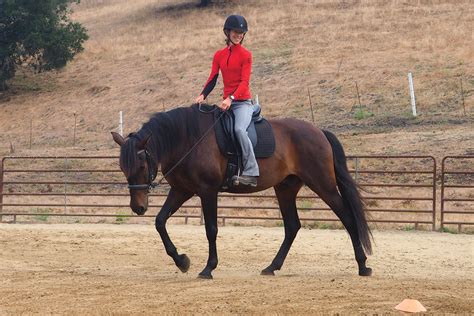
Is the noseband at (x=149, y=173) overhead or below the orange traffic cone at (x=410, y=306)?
overhead

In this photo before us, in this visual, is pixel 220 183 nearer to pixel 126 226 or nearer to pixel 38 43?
pixel 126 226

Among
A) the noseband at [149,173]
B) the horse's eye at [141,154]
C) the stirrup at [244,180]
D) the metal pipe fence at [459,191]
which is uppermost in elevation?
the horse's eye at [141,154]

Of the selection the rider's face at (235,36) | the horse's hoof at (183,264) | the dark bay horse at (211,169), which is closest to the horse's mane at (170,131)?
the dark bay horse at (211,169)

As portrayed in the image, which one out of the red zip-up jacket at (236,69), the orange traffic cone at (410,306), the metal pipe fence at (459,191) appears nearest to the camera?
the orange traffic cone at (410,306)

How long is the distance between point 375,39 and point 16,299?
32.5 metres

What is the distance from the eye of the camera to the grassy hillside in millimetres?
27016

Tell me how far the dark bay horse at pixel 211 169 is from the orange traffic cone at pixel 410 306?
107 inches

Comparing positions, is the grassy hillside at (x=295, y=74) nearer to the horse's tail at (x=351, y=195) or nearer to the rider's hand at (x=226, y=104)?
the horse's tail at (x=351, y=195)

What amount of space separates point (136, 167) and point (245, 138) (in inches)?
52.4

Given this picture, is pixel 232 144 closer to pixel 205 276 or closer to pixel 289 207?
pixel 289 207

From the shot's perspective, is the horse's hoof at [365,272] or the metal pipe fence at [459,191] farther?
the metal pipe fence at [459,191]

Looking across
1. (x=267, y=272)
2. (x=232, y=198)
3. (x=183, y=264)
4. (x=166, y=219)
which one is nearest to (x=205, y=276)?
(x=183, y=264)

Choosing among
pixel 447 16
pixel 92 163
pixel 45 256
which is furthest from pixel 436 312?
pixel 447 16

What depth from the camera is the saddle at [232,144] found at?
1000 centimetres
